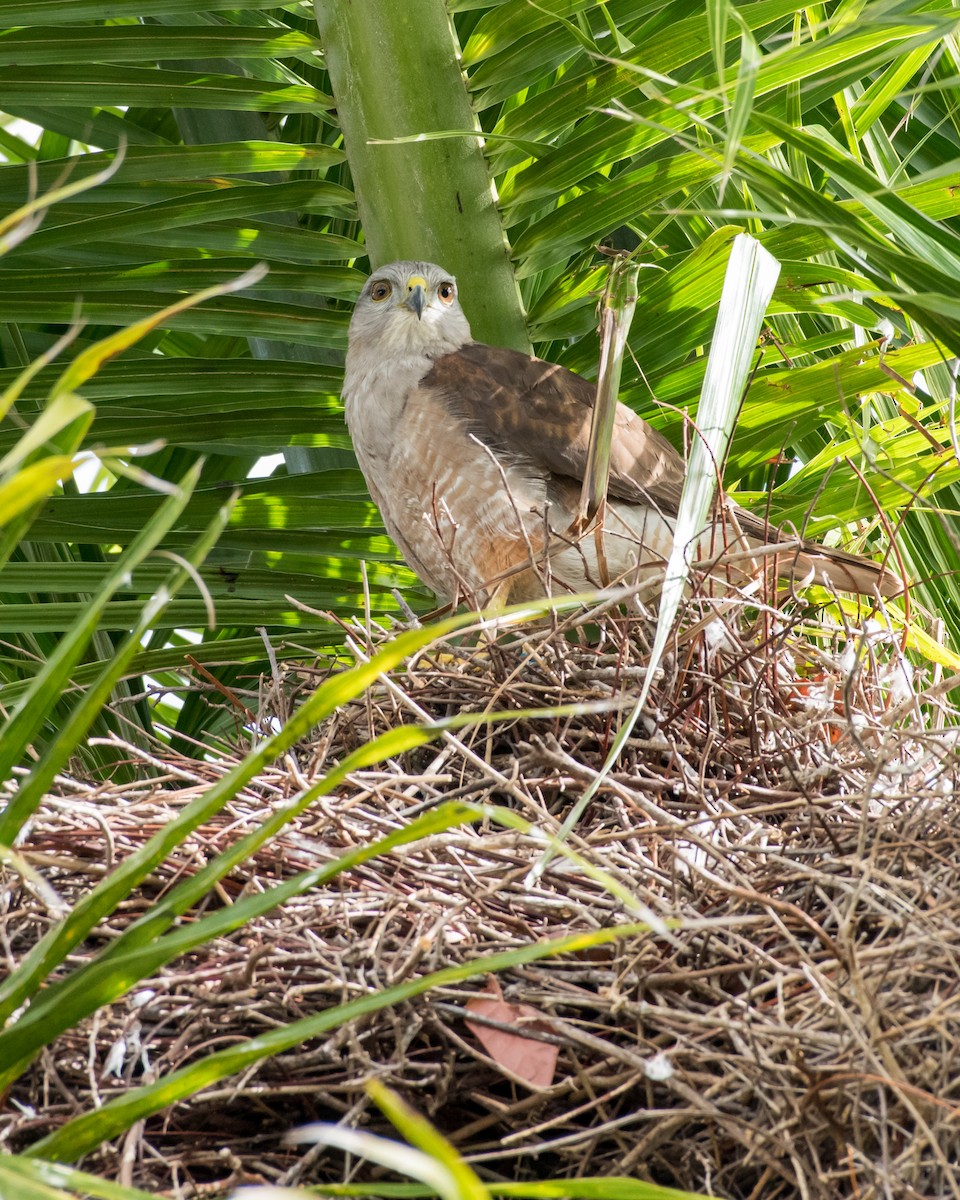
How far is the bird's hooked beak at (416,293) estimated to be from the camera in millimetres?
2596

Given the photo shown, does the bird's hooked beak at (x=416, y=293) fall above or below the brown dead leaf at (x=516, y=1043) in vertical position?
above

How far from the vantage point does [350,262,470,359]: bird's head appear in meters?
2.58

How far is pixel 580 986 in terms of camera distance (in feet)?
4.92

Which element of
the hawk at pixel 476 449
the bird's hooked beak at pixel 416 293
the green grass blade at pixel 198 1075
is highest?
the bird's hooked beak at pixel 416 293

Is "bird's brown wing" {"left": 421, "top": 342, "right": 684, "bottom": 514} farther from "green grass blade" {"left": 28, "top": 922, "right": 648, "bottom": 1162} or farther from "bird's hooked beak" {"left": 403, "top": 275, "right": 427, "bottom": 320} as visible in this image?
"green grass blade" {"left": 28, "top": 922, "right": 648, "bottom": 1162}

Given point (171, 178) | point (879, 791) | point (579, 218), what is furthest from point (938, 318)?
point (171, 178)

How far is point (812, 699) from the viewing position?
6.70 feet

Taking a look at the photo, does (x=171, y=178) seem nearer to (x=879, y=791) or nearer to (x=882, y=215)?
(x=882, y=215)

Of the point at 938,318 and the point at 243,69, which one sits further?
the point at 243,69

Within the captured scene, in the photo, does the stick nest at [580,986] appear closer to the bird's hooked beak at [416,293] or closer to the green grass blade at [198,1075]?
the green grass blade at [198,1075]

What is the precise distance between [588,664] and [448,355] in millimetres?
1044

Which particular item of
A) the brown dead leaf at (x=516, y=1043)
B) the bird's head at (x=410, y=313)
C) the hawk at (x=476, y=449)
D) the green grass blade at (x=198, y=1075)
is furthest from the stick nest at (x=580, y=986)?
the bird's head at (x=410, y=313)

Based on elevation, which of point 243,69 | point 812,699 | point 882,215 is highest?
point 243,69

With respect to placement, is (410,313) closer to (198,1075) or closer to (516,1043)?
(516,1043)
